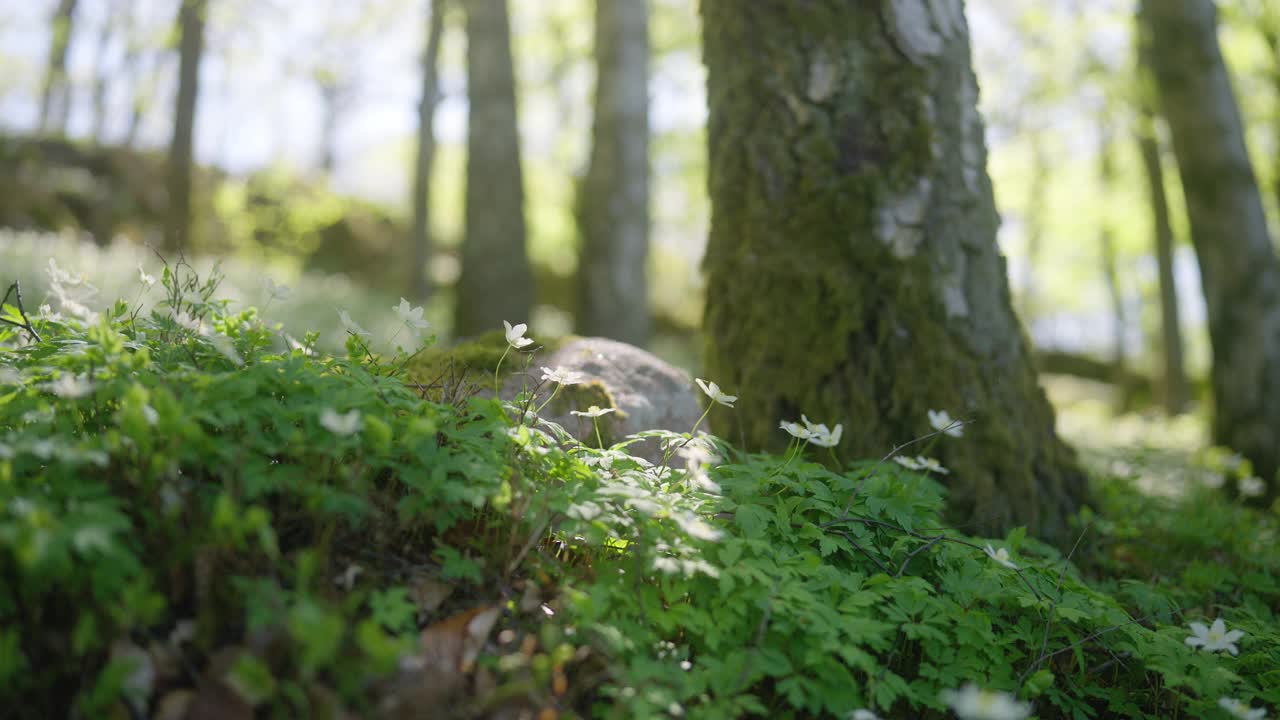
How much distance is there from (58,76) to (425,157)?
21112 mm

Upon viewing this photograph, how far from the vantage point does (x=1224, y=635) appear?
1.89 meters

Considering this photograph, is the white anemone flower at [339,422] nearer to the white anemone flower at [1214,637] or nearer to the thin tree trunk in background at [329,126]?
the white anemone flower at [1214,637]

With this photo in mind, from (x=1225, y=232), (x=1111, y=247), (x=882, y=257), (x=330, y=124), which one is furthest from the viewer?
(x=330, y=124)

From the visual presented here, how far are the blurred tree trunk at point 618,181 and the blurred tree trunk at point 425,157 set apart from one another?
4829 millimetres

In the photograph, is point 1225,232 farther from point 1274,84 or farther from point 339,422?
point 1274,84

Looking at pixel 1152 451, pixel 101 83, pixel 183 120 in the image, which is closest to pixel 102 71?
pixel 101 83

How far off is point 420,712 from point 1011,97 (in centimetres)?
1923

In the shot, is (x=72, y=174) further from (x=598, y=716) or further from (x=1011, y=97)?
(x=1011, y=97)

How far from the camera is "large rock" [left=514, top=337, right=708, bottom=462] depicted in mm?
2734

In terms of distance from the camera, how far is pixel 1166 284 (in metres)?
11.8

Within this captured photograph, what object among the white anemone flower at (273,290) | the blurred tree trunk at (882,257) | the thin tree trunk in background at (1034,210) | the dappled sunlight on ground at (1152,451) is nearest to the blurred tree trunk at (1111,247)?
the thin tree trunk in background at (1034,210)

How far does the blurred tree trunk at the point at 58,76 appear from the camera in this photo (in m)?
18.8

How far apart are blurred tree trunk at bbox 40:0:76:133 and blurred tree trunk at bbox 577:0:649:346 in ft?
51.3

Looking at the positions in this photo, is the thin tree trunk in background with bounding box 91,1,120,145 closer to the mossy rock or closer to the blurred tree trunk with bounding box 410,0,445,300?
the blurred tree trunk with bounding box 410,0,445,300
